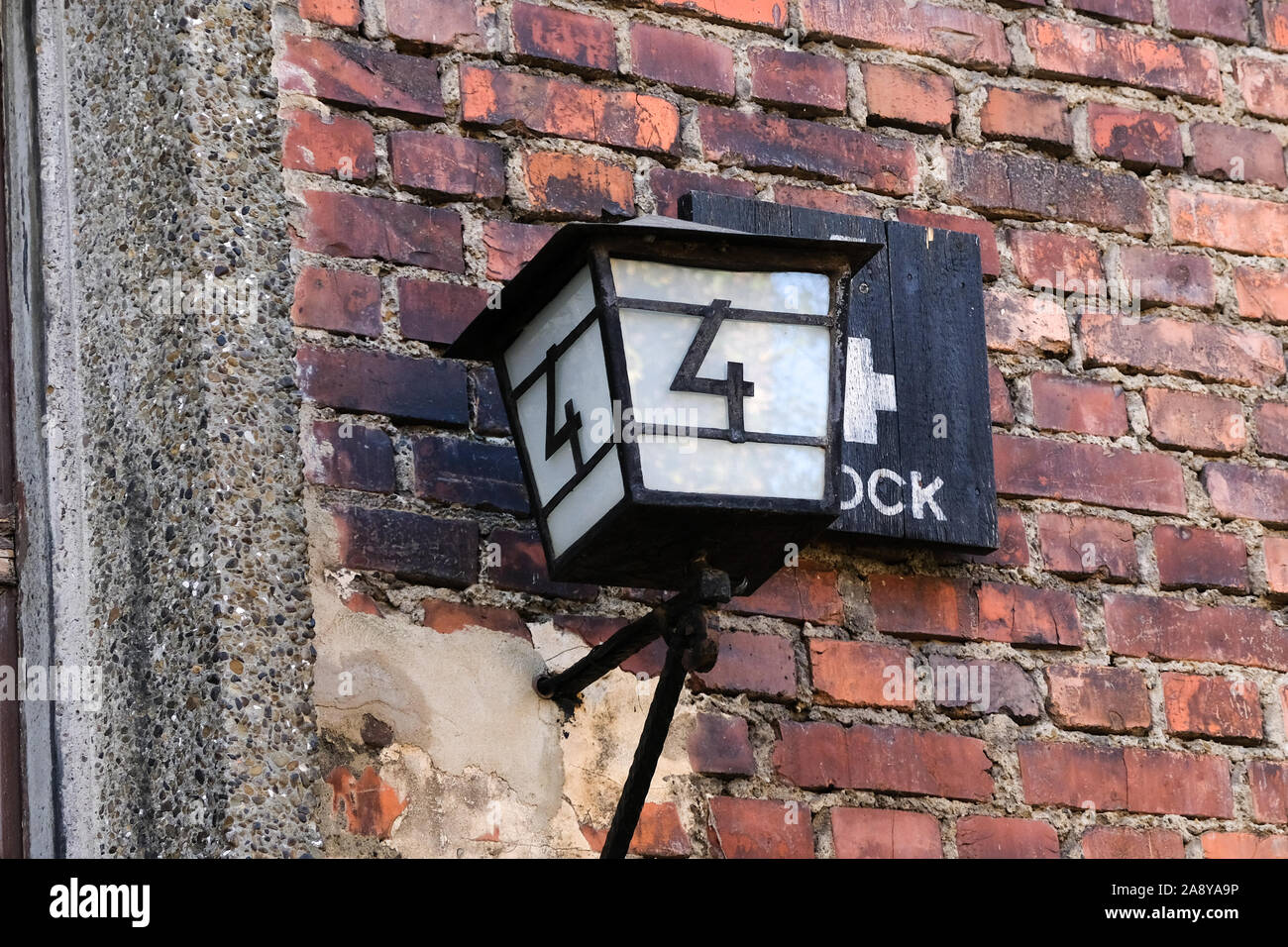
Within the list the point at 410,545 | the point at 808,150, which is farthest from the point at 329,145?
the point at 808,150

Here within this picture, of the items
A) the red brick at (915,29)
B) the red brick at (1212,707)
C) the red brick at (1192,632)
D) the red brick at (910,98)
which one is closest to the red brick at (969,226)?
the red brick at (910,98)

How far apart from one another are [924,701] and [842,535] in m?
0.21

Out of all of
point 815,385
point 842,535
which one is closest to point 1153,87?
point 842,535

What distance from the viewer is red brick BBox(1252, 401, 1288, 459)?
2562mm

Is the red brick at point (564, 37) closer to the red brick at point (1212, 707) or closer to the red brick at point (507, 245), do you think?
the red brick at point (507, 245)

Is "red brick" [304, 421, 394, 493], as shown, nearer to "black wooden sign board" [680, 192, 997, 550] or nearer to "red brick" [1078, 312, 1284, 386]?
"black wooden sign board" [680, 192, 997, 550]

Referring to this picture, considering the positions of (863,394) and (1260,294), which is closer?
(863,394)

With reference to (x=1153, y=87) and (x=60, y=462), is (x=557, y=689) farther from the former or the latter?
(x=1153, y=87)

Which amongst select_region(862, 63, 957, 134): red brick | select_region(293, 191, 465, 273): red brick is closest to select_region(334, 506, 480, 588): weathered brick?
select_region(293, 191, 465, 273): red brick

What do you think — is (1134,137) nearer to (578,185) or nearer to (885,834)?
(578,185)

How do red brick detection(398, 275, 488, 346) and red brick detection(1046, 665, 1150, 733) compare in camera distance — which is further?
red brick detection(1046, 665, 1150, 733)

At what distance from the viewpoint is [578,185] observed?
2.30 meters

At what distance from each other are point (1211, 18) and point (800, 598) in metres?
1.08

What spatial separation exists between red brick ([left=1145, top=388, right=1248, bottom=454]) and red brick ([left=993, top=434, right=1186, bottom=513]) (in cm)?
4
